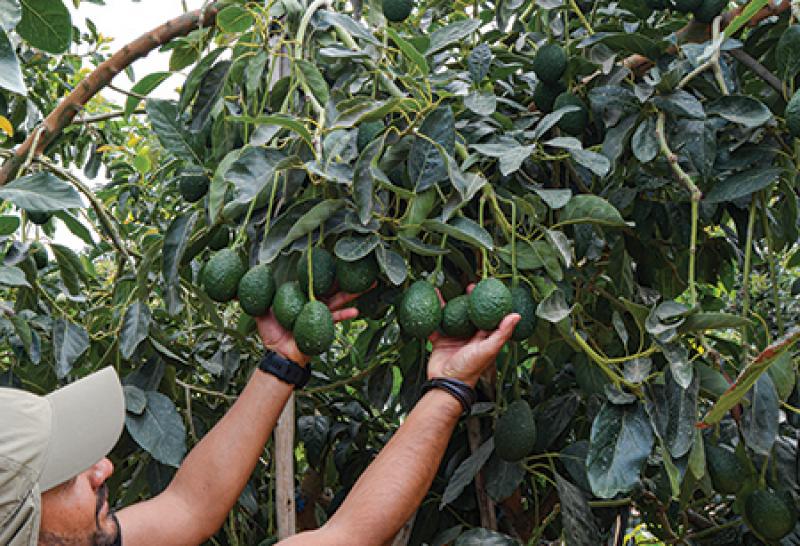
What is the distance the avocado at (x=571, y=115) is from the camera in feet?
4.44

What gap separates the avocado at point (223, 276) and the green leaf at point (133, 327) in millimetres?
221

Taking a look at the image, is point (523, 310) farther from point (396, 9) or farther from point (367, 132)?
point (396, 9)

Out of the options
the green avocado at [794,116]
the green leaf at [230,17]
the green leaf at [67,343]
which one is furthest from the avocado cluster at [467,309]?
the green leaf at [67,343]

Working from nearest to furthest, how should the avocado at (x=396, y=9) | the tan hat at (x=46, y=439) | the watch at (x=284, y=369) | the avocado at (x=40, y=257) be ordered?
the tan hat at (x=46, y=439), the avocado at (x=396, y=9), the watch at (x=284, y=369), the avocado at (x=40, y=257)

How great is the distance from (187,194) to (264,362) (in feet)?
1.07

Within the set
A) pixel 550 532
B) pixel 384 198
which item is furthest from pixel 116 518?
pixel 550 532

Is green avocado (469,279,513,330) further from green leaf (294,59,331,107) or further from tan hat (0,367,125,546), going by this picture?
tan hat (0,367,125,546)

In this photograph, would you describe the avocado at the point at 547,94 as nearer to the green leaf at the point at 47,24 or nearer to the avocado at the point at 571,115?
the avocado at the point at 571,115

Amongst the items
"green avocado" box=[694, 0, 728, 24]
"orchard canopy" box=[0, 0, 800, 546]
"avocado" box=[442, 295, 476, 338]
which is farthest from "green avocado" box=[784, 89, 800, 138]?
"avocado" box=[442, 295, 476, 338]

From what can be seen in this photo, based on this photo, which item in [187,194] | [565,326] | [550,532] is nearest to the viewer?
[565,326]

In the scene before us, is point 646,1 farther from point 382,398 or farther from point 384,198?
point 382,398

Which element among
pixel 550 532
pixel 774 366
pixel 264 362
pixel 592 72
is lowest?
pixel 550 532

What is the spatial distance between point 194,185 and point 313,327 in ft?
1.44

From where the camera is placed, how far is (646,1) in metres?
1.37
